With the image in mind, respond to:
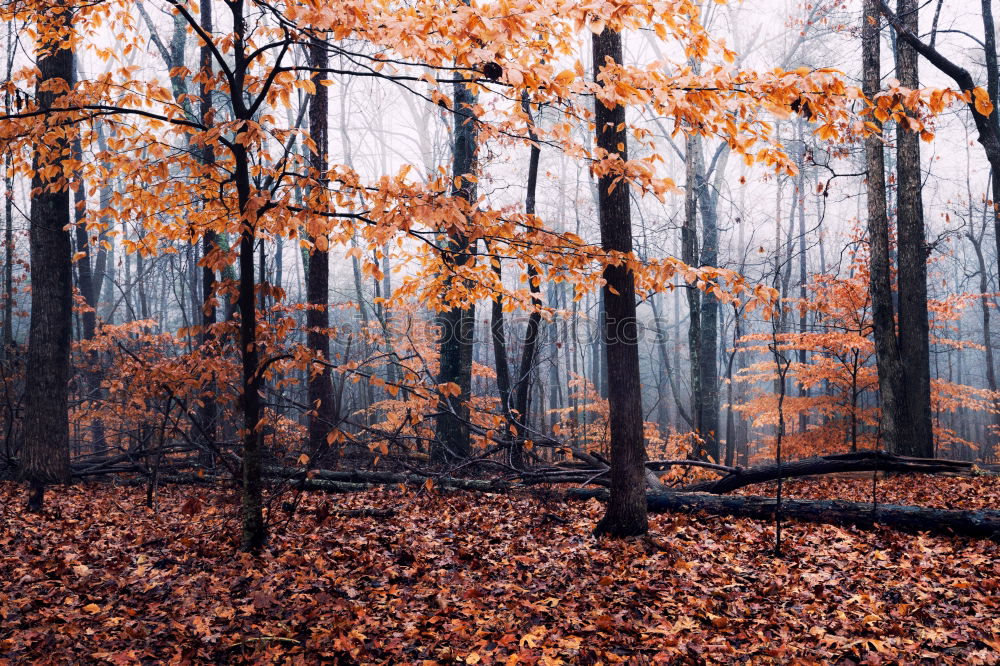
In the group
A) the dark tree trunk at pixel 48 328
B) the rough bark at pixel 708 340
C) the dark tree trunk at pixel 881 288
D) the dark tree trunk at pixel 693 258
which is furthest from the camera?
the rough bark at pixel 708 340

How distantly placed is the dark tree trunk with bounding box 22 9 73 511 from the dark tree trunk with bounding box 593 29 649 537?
20.2 ft

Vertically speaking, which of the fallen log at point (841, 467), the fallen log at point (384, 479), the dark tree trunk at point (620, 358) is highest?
the dark tree trunk at point (620, 358)

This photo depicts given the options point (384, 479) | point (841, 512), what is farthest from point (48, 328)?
point (841, 512)

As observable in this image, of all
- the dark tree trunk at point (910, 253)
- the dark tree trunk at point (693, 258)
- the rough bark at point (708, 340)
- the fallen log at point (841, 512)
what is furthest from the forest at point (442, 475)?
the rough bark at point (708, 340)

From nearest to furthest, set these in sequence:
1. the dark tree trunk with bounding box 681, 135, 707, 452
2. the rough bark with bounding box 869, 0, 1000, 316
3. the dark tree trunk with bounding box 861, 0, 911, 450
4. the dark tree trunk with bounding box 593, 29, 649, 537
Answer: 1. the dark tree trunk with bounding box 593, 29, 649, 537
2. the rough bark with bounding box 869, 0, 1000, 316
3. the dark tree trunk with bounding box 861, 0, 911, 450
4. the dark tree trunk with bounding box 681, 135, 707, 452

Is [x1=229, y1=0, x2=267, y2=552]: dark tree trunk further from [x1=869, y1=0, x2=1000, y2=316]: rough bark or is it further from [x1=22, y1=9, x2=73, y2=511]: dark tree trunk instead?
[x1=869, y1=0, x2=1000, y2=316]: rough bark

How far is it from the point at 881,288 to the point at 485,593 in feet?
27.7

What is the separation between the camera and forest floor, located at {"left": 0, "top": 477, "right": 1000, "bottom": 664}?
3584 millimetres

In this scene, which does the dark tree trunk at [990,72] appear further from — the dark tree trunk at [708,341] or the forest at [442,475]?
the dark tree trunk at [708,341]

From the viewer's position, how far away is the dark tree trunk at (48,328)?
714 cm

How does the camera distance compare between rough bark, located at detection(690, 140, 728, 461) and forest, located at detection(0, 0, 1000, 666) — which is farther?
rough bark, located at detection(690, 140, 728, 461)

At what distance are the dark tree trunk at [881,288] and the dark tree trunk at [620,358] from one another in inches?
242

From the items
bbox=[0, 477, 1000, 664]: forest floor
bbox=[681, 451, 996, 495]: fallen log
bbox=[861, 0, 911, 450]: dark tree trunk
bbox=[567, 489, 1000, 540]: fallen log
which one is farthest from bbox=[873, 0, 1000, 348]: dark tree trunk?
bbox=[0, 477, 1000, 664]: forest floor

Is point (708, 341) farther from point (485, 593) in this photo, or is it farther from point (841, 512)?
point (485, 593)
